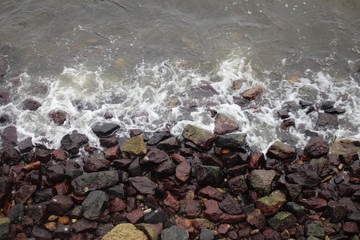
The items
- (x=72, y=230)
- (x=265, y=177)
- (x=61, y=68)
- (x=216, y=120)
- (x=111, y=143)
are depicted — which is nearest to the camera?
(x=72, y=230)

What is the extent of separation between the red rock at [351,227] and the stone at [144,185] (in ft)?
12.0

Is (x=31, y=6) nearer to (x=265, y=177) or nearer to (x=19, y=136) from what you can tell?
(x=19, y=136)

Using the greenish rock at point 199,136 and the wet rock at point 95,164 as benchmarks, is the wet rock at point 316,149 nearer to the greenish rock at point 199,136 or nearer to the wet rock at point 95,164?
the greenish rock at point 199,136

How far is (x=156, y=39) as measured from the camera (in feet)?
33.3

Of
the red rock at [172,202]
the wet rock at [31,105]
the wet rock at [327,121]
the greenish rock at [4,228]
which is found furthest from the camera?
the wet rock at [31,105]

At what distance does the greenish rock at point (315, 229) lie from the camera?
6.27 metres

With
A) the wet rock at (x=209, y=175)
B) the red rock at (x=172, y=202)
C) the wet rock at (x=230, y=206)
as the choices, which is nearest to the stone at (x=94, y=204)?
the red rock at (x=172, y=202)

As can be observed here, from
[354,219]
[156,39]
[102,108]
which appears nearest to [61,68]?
[102,108]

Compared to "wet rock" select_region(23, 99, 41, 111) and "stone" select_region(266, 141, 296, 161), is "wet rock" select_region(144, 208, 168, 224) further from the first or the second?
"wet rock" select_region(23, 99, 41, 111)

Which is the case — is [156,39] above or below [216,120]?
above

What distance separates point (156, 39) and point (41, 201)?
5.63 metres

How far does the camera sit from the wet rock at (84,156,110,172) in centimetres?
715

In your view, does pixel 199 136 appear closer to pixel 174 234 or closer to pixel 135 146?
pixel 135 146

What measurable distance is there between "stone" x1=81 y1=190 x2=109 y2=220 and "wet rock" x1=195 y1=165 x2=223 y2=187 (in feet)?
6.15
